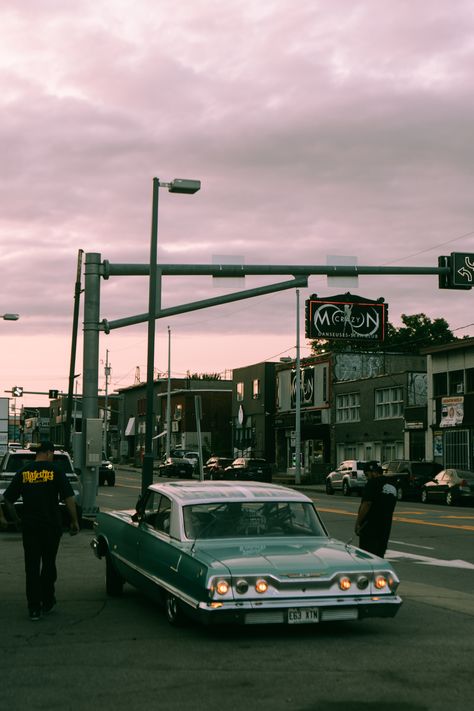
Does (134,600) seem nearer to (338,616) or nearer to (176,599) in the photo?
(176,599)

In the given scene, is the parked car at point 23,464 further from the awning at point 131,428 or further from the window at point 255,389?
the awning at point 131,428

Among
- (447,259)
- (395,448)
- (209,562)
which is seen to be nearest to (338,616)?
(209,562)

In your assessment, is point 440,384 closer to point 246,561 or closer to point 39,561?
point 39,561

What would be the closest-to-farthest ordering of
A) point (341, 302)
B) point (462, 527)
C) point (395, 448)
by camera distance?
point (462, 527)
point (341, 302)
point (395, 448)

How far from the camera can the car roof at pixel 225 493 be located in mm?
9906

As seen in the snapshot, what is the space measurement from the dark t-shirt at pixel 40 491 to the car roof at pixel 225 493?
1076 mm

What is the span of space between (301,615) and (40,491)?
3.21 meters

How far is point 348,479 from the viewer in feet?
163

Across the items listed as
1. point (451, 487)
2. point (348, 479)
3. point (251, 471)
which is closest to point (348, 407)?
point (251, 471)

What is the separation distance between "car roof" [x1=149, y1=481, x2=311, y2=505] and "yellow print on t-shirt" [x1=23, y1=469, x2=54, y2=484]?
1.17 metres

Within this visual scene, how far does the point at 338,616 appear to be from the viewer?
8.66 metres

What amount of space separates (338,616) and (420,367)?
57460mm

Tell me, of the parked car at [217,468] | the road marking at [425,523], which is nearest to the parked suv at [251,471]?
the parked car at [217,468]

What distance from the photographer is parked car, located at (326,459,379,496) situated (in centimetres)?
4909
